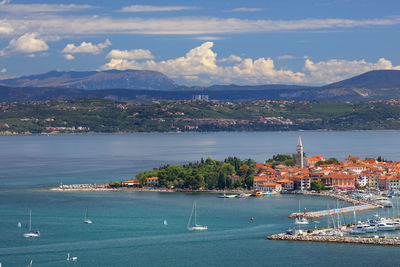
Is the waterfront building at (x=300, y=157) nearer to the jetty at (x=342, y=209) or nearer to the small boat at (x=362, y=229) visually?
the jetty at (x=342, y=209)

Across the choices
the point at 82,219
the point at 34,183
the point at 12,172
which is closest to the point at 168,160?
the point at 12,172

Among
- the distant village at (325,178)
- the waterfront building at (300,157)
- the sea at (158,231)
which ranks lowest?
the sea at (158,231)

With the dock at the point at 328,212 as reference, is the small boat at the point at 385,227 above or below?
below

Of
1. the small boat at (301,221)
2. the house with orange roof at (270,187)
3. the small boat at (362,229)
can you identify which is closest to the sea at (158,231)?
the small boat at (301,221)

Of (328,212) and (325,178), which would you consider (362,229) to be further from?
(325,178)

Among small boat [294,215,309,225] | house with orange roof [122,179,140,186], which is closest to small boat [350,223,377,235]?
small boat [294,215,309,225]

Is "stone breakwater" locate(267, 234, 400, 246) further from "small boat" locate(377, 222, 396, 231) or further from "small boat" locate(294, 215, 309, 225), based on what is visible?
"small boat" locate(294, 215, 309, 225)

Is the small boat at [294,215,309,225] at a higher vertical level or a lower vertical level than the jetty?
lower

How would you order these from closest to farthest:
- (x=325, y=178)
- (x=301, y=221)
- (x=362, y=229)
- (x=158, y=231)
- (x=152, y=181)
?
(x=362, y=229)
(x=158, y=231)
(x=301, y=221)
(x=325, y=178)
(x=152, y=181)

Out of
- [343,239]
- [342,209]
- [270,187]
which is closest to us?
[343,239]

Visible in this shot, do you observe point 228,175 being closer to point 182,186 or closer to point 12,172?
point 182,186

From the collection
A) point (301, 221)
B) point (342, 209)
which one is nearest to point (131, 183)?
point (342, 209)
